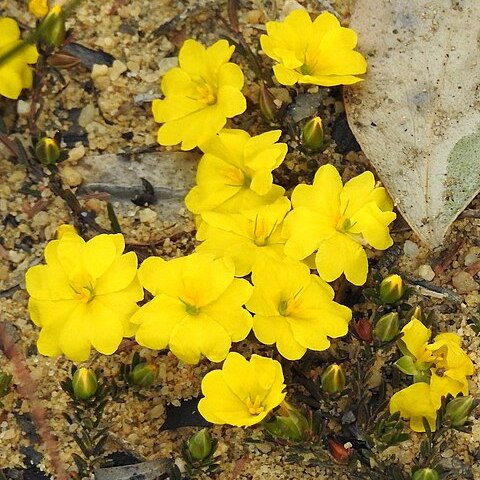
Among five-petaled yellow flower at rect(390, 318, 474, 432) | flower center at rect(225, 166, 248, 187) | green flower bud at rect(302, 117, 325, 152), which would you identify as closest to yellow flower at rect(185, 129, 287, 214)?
flower center at rect(225, 166, 248, 187)

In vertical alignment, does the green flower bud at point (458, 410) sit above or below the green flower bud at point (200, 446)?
above

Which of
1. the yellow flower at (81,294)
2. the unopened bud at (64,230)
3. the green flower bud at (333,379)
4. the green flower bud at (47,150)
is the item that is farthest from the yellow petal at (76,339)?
the green flower bud at (333,379)

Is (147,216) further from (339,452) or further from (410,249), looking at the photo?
(339,452)

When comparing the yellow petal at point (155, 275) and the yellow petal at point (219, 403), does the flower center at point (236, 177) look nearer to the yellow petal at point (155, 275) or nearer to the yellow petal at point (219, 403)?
the yellow petal at point (155, 275)

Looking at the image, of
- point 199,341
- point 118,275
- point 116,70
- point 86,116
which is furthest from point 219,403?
point 116,70

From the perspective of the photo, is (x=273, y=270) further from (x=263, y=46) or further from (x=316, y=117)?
(x=263, y=46)

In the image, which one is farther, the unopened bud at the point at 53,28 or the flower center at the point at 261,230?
the unopened bud at the point at 53,28

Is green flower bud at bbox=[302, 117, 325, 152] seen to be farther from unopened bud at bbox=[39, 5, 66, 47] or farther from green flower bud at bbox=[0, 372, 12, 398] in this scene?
green flower bud at bbox=[0, 372, 12, 398]
